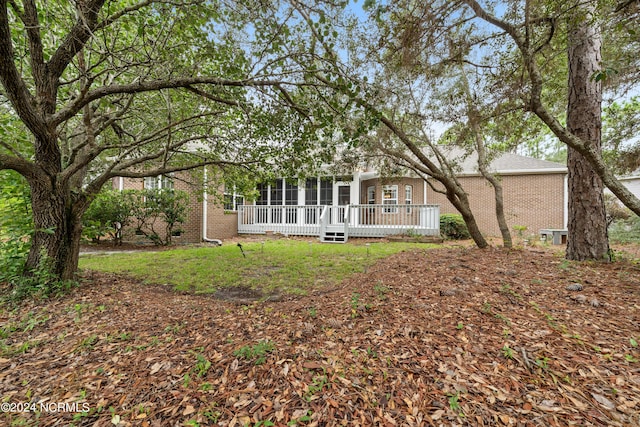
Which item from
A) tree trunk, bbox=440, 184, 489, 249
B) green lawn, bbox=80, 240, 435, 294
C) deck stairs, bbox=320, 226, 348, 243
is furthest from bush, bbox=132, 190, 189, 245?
tree trunk, bbox=440, 184, 489, 249

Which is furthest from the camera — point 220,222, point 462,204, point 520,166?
point 520,166

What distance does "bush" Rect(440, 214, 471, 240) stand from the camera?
35.8 feet

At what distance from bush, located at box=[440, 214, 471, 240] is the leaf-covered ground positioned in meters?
7.47

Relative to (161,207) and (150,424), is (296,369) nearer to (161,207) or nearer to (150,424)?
(150,424)

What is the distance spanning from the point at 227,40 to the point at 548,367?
5221 millimetres

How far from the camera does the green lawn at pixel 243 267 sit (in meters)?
4.96

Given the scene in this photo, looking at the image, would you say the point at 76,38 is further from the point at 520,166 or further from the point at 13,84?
the point at 520,166

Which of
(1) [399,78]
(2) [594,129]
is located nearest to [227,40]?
(1) [399,78]

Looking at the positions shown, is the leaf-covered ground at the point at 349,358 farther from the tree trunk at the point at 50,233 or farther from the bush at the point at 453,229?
the bush at the point at 453,229

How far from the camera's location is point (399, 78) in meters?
5.52

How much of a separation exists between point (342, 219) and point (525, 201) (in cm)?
875

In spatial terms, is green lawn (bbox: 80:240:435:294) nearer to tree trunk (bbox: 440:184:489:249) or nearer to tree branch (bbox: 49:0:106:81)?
tree trunk (bbox: 440:184:489:249)

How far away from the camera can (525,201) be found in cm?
1245

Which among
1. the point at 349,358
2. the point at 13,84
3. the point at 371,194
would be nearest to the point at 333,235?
the point at 371,194
